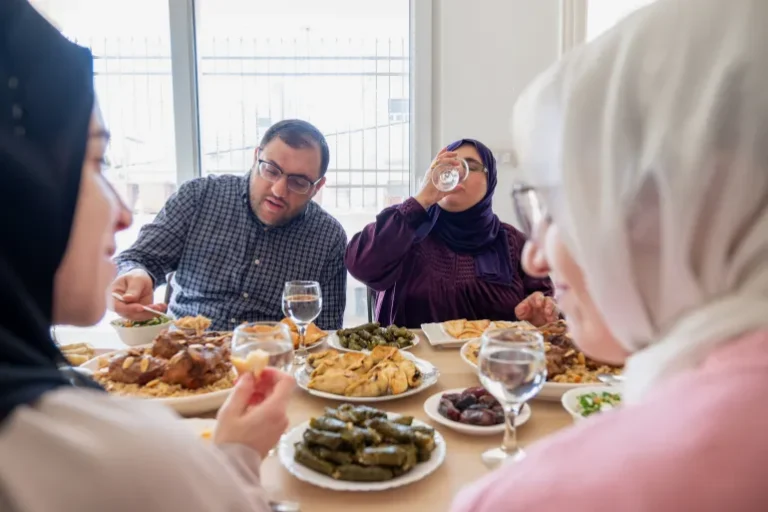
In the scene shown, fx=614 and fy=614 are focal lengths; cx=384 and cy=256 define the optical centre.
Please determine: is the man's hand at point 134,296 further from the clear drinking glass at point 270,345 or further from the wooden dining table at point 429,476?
the clear drinking glass at point 270,345

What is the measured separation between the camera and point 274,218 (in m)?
2.28

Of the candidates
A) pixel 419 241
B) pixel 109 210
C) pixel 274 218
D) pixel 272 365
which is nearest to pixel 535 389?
pixel 272 365

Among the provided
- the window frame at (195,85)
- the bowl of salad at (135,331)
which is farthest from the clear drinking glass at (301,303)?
the window frame at (195,85)

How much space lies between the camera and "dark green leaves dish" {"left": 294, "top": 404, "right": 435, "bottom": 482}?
0.95 metres

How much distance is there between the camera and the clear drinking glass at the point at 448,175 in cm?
207

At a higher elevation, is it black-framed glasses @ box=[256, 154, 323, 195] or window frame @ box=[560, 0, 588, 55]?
window frame @ box=[560, 0, 588, 55]

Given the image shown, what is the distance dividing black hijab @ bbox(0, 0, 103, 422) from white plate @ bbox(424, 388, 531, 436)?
703 millimetres

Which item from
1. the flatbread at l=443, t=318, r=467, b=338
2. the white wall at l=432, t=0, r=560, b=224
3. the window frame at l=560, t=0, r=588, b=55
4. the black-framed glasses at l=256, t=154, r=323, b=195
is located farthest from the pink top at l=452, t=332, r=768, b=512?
the window frame at l=560, t=0, r=588, b=55

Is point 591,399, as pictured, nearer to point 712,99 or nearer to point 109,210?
point 712,99

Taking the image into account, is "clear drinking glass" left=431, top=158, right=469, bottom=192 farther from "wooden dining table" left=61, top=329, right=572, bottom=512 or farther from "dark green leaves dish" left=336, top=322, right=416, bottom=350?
"wooden dining table" left=61, top=329, right=572, bottom=512

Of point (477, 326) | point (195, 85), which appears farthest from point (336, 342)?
point (195, 85)

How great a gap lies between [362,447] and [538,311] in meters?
1.01

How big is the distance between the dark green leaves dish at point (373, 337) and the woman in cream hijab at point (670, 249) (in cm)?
96

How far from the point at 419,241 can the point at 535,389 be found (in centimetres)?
118
